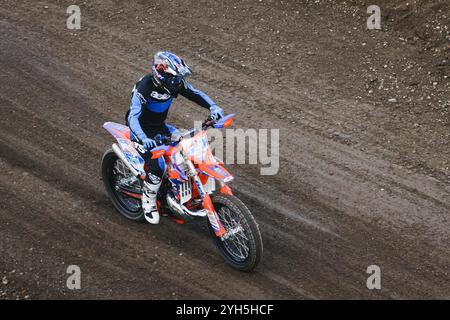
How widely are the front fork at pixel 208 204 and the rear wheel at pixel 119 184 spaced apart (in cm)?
151

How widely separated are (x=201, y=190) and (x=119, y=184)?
1849mm

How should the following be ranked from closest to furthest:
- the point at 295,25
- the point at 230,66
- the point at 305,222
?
the point at 305,222 < the point at 230,66 < the point at 295,25

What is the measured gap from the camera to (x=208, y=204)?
8.60 m

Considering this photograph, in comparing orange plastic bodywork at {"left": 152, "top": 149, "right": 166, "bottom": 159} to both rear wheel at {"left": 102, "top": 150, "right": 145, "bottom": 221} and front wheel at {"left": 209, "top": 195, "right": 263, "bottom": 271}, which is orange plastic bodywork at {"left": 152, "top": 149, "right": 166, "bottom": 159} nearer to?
front wheel at {"left": 209, "top": 195, "right": 263, "bottom": 271}

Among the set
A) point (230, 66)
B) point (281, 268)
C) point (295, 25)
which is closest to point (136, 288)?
point (281, 268)

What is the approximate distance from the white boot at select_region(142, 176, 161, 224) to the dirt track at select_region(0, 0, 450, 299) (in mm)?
265

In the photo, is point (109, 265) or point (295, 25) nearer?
point (109, 265)

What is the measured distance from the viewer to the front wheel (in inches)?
326

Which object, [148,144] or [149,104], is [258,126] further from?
[148,144]

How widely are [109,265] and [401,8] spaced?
9.02m

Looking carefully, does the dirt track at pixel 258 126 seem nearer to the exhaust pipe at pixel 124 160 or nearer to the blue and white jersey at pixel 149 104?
the exhaust pipe at pixel 124 160

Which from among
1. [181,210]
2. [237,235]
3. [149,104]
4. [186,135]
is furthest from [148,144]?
[237,235]
